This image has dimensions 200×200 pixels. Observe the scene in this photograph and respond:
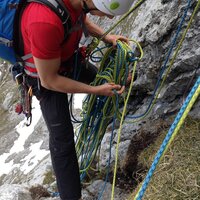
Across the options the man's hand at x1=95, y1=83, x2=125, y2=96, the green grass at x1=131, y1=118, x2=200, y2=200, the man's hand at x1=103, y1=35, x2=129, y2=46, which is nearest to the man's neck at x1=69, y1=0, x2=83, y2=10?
the man's hand at x1=95, y1=83, x2=125, y2=96

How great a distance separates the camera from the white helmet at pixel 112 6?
2.95 metres

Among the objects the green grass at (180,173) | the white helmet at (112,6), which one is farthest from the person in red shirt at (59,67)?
the green grass at (180,173)

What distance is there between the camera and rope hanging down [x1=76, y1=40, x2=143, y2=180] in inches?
158

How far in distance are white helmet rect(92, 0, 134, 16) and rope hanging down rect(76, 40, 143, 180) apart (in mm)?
883

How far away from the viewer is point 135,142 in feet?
15.6

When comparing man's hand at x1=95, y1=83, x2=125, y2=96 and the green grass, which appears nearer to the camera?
the green grass

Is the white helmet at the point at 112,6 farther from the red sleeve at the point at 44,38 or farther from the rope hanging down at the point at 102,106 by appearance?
the rope hanging down at the point at 102,106

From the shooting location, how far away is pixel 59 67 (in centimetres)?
347

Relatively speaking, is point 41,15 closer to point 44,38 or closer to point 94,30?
point 44,38

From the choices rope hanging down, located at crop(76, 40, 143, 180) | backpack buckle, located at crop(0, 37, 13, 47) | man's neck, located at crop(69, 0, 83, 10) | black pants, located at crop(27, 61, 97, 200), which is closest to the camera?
man's neck, located at crop(69, 0, 83, 10)

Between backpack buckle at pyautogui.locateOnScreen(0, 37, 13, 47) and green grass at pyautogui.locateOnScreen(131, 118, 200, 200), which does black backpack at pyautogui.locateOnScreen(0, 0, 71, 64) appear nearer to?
backpack buckle at pyautogui.locateOnScreen(0, 37, 13, 47)

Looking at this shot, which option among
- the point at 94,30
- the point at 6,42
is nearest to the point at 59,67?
the point at 6,42

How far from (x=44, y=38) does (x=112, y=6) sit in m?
0.70

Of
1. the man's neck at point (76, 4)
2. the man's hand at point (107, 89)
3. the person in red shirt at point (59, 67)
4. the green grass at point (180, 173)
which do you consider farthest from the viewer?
the man's hand at point (107, 89)
